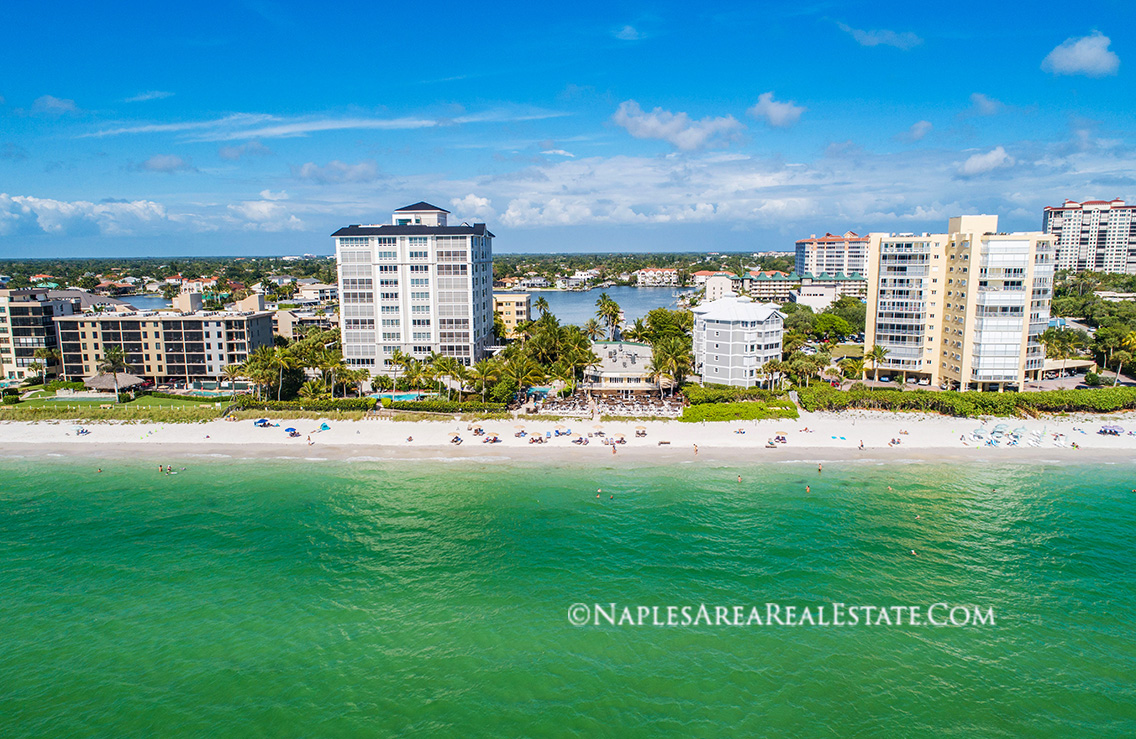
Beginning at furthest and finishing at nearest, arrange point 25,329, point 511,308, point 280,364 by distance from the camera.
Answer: point 511,308
point 25,329
point 280,364

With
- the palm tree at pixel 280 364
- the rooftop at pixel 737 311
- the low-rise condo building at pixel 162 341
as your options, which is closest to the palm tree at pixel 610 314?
the rooftop at pixel 737 311

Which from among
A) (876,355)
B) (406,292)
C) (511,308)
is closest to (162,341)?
(406,292)

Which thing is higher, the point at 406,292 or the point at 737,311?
the point at 406,292

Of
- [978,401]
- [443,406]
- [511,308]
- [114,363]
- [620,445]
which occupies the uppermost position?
[511,308]

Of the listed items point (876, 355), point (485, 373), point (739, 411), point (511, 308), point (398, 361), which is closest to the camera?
point (739, 411)

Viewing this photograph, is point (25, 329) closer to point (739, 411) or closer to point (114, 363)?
point (114, 363)

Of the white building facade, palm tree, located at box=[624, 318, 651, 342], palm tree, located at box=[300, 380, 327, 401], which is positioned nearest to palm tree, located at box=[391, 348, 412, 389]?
palm tree, located at box=[300, 380, 327, 401]
